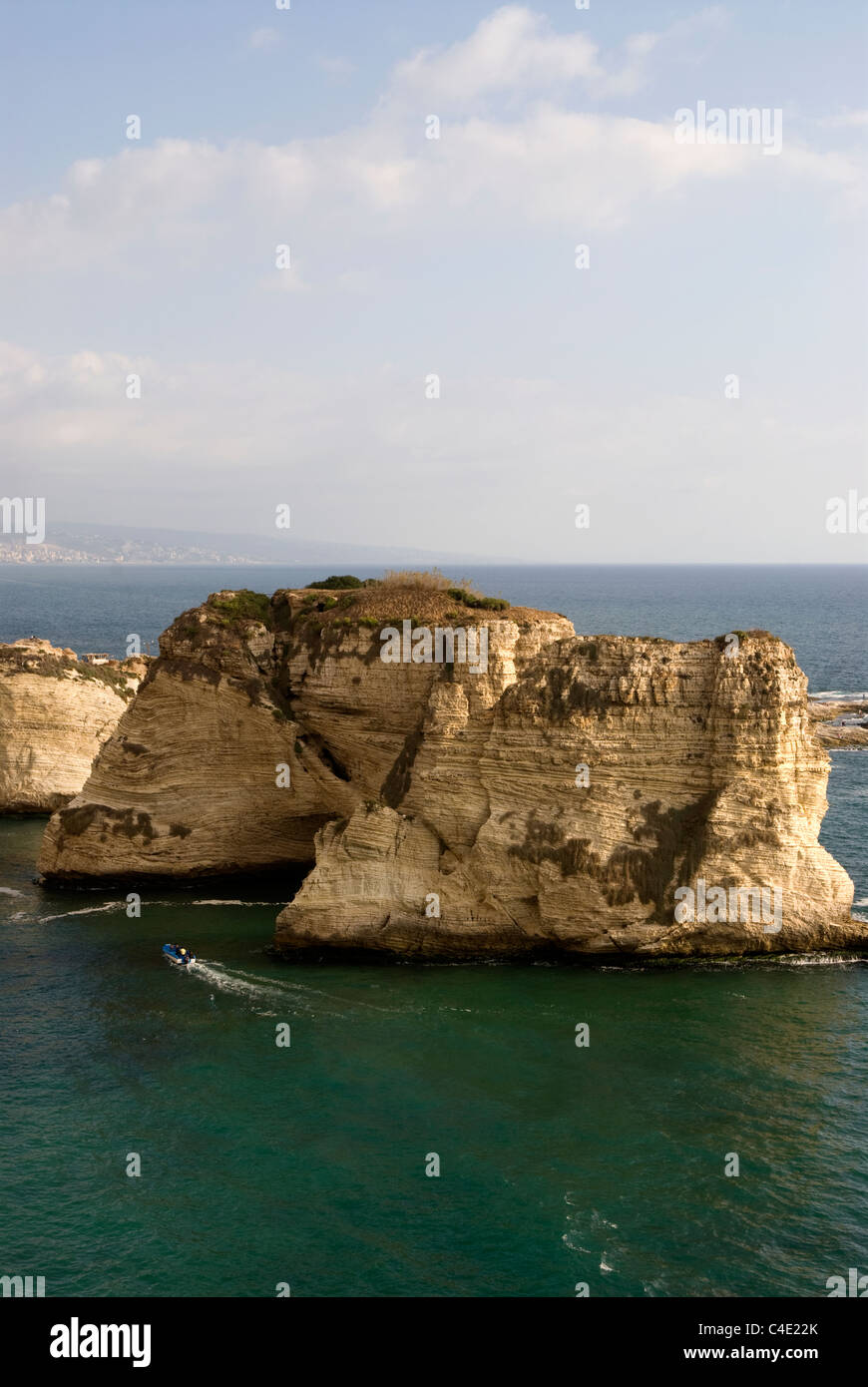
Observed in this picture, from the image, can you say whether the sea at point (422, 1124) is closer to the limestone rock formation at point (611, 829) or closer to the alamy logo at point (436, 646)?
the limestone rock formation at point (611, 829)

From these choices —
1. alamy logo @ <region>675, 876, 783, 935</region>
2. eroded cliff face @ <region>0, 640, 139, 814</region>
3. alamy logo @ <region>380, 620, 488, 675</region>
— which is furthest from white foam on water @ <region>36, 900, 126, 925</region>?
alamy logo @ <region>675, 876, 783, 935</region>

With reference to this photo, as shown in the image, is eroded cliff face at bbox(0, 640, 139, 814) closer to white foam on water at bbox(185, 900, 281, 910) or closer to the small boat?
white foam on water at bbox(185, 900, 281, 910)

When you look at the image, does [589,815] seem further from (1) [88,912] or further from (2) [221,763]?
(1) [88,912]

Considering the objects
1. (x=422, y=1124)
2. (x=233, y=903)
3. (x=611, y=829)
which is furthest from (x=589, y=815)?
(x=233, y=903)

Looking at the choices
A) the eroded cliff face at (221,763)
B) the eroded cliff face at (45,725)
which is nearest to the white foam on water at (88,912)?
the eroded cliff face at (221,763)
